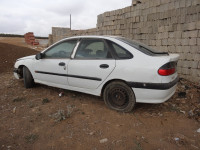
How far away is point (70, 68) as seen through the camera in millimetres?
3518

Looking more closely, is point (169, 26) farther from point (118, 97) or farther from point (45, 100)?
point (45, 100)

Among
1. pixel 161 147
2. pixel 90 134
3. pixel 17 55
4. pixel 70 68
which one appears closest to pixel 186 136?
pixel 161 147

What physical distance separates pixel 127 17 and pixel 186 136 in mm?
5993

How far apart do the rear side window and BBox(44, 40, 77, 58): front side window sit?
100 cm

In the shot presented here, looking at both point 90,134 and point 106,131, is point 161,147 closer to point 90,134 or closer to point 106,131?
point 106,131

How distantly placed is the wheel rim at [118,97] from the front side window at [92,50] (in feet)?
2.33

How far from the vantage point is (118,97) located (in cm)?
312

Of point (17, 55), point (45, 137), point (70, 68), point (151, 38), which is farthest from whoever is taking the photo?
point (17, 55)

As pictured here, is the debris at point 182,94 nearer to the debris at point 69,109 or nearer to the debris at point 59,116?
the debris at point 69,109

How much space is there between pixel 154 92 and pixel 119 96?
0.69 m

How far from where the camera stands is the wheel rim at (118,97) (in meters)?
3.03

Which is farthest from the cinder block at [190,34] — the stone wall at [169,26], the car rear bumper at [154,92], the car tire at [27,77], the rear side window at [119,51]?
the car tire at [27,77]

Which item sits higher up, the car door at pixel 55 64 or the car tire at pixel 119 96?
the car door at pixel 55 64

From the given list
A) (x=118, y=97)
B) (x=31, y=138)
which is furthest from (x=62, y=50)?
(x=31, y=138)
